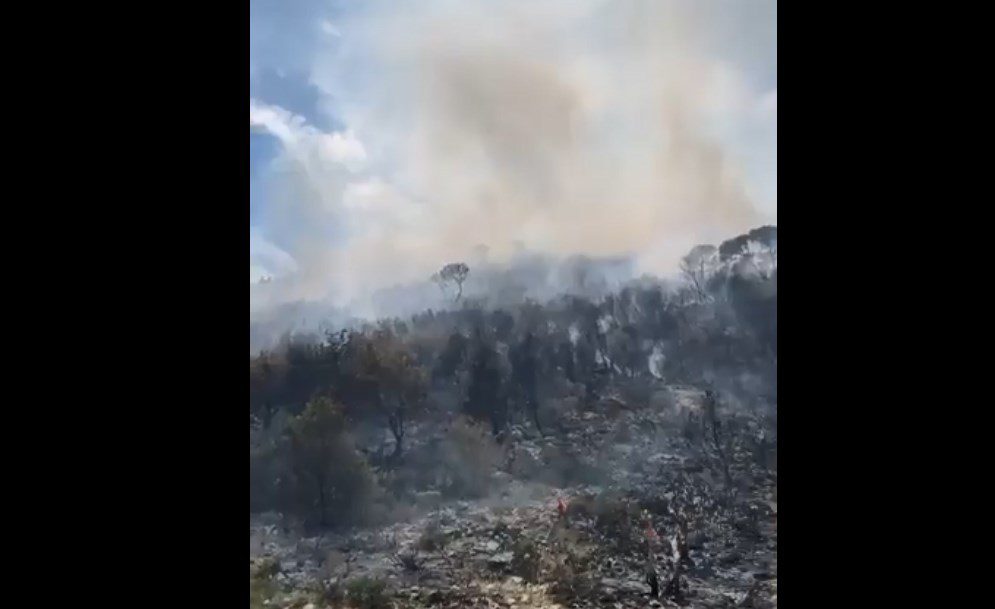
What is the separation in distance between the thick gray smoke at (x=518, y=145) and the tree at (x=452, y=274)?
0.02 meters

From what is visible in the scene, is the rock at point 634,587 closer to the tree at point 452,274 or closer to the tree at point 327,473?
the tree at point 327,473

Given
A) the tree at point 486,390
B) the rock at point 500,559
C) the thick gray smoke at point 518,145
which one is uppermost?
the thick gray smoke at point 518,145

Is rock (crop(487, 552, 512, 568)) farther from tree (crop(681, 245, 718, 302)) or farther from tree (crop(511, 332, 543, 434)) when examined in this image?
tree (crop(681, 245, 718, 302))

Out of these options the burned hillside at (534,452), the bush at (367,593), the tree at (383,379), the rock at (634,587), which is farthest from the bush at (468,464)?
the rock at (634,587)

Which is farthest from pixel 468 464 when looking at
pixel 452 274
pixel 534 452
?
pixel 452 274

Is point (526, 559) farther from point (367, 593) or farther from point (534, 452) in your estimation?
point (367, 593)

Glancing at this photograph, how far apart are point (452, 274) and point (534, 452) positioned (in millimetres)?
441

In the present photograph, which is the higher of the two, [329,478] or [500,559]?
[329,478]

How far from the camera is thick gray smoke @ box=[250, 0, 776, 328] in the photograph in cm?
171

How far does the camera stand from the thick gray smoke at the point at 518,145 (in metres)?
1.71

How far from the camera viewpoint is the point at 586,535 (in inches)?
66.6
